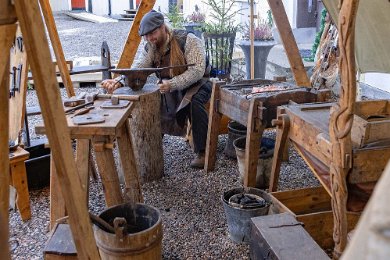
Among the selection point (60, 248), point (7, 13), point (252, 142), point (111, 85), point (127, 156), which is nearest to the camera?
point (7, 13)

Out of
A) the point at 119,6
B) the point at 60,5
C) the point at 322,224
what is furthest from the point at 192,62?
the point at 60,5

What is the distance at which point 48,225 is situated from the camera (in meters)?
3.94

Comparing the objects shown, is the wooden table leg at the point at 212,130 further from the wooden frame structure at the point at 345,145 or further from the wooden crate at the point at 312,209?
the wooden frame structure at the point at 345,145

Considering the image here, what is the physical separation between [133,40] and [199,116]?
4.40 ft

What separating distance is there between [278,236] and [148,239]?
83 cm

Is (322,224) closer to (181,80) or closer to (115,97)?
(115,97)

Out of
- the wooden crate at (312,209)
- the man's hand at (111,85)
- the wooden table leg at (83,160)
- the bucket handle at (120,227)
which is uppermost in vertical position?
the man's hand at (111,85)

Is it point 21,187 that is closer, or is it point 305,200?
point 305,200

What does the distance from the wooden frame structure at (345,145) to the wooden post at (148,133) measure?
1.71m

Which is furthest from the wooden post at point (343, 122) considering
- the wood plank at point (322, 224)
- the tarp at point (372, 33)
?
the tarp at point (372, 33)

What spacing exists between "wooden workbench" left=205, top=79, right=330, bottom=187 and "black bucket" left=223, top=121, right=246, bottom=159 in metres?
0.50

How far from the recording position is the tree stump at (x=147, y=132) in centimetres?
446

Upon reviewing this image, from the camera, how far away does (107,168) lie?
3.27 m

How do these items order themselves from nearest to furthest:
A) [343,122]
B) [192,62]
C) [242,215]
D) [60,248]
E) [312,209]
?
[343,122] < [60,248] < [242,215] < [312,209] < [192,62]
